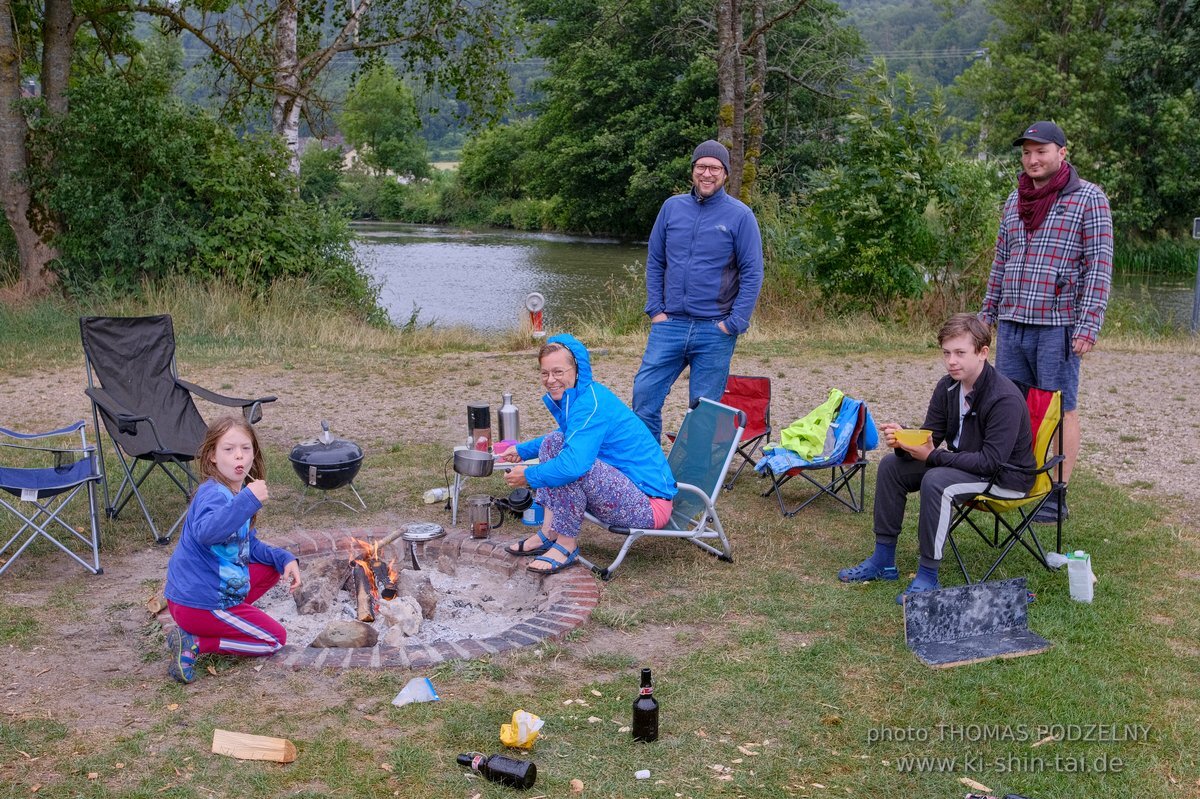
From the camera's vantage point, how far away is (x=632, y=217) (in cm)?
3106

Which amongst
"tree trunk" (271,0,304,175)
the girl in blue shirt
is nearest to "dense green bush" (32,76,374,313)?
"tree trunk" (271,0,304,175)

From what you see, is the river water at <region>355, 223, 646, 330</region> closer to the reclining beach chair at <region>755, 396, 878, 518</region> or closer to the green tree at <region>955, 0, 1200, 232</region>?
the reclining beach chair at <region>755, 396, 878, 518</region>

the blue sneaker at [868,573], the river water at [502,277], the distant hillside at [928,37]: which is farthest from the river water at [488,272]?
the distant hillside at [928,37]

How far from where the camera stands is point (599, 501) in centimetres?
462

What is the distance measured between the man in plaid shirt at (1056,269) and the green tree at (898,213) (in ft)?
22.1

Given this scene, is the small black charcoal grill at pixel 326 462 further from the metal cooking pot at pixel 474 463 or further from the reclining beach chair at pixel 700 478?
the reclining beach chair at pixel 700 478

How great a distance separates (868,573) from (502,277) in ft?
59.0

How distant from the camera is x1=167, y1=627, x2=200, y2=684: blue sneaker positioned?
11.8ft

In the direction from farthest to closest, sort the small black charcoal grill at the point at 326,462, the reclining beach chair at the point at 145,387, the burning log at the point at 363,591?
the reclining beach chair at the point at 145,387 → the small black charcoal grill at the point at 326,462 → the burning log at the point at 363,591

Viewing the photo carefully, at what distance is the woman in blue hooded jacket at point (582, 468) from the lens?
Result: 4441 mm

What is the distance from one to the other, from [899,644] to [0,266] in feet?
41.4

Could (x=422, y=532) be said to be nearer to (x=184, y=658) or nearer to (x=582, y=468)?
(x=582, y=468)

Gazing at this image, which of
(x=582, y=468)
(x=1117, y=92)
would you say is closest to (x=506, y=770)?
(x=582, y=468)

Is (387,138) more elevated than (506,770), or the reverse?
(387,138)
